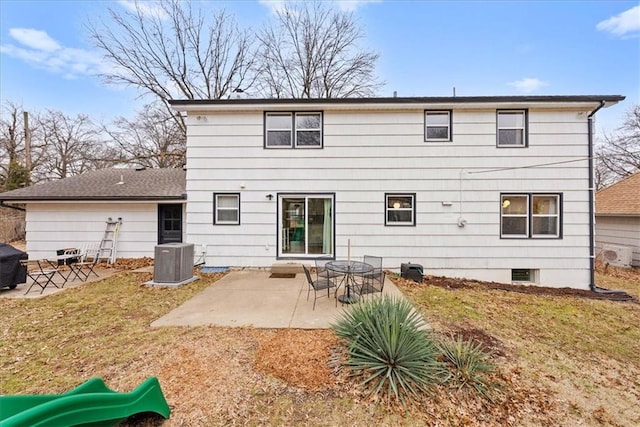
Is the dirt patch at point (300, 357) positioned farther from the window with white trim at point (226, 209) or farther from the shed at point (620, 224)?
the shed at point (620, 224)

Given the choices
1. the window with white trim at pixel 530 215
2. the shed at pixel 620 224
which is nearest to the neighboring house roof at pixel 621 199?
the shed at pixel 620 224

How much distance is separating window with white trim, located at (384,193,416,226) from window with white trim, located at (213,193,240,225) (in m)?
4.65

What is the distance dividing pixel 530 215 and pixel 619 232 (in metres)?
7.05

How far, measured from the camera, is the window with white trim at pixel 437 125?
8391mm

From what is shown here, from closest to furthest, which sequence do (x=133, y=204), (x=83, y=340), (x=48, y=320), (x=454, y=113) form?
1. (x=83, y=340)
2. (x=48, y=320)
3. (x=454, y=113)
4. (x=133, y=204)

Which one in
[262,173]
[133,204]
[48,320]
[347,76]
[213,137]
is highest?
[347,76]

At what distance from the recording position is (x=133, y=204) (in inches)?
375

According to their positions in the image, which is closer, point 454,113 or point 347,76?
point 454,113

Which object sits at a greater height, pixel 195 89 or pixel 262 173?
pixel 195 89

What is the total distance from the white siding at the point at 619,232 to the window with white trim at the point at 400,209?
385 inches

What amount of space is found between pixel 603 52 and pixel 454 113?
11.3 metres

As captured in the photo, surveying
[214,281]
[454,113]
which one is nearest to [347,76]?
[454,113]

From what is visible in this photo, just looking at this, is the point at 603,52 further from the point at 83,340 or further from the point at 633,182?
the point at 83,340

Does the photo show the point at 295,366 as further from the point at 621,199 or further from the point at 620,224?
the point at 621,199
